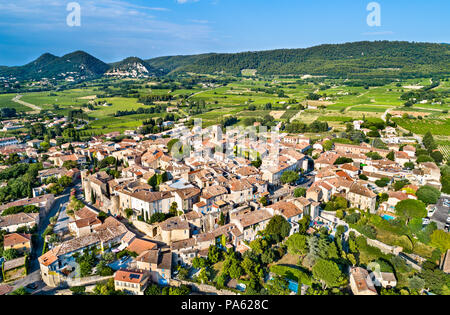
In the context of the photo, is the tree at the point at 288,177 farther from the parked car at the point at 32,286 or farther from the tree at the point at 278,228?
the parked car at the point at 32,286

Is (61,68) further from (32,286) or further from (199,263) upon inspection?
(199,263)

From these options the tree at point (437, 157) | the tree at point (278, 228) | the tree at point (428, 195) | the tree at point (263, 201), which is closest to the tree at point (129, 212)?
the tree at point (263, 201)

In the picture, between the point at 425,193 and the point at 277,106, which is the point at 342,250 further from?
the point at 277,106

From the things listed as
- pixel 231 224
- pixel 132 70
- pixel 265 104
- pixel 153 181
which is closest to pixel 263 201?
pixel 231 224

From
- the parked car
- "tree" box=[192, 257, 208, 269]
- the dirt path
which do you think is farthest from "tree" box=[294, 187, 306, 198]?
the dirt path
